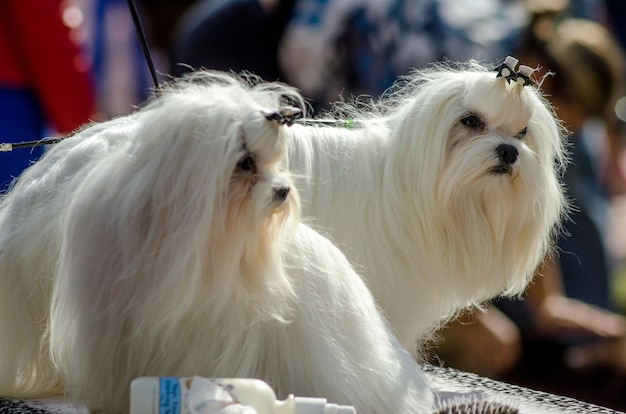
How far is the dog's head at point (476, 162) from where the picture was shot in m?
2.10

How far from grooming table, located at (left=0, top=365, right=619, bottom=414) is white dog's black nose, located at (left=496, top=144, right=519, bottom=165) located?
437 mm

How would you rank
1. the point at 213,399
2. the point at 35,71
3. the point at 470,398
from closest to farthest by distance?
the point at 213,399 → the point at 470,398 → the point at 35,71

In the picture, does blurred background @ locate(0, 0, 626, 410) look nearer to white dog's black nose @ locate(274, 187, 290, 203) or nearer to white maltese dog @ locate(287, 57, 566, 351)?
white maltese dog @ locate(287, 57, 566, 351)

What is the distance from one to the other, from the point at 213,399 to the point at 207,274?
190 mm

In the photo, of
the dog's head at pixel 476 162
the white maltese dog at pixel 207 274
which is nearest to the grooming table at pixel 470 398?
the white maltese dog at pixel 207 274

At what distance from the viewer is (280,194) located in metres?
1.61

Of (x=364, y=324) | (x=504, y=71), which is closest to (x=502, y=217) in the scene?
(x=504, y=71)

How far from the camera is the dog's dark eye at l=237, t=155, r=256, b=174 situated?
1.61 meters

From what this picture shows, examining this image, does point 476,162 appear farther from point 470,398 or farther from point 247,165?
point 247,165

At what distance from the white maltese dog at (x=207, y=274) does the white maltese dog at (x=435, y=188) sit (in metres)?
0.30

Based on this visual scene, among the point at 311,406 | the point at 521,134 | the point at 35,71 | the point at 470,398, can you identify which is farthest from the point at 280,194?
the point at 35,71

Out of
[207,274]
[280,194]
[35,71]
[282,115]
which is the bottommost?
[207,274]

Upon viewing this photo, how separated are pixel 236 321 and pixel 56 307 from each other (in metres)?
0.30

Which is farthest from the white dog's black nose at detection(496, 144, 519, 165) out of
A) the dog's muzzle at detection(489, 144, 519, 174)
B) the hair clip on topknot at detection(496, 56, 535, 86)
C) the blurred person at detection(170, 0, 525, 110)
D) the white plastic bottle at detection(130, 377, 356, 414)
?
the blurred person at detection(170, 0, 525, 110)
